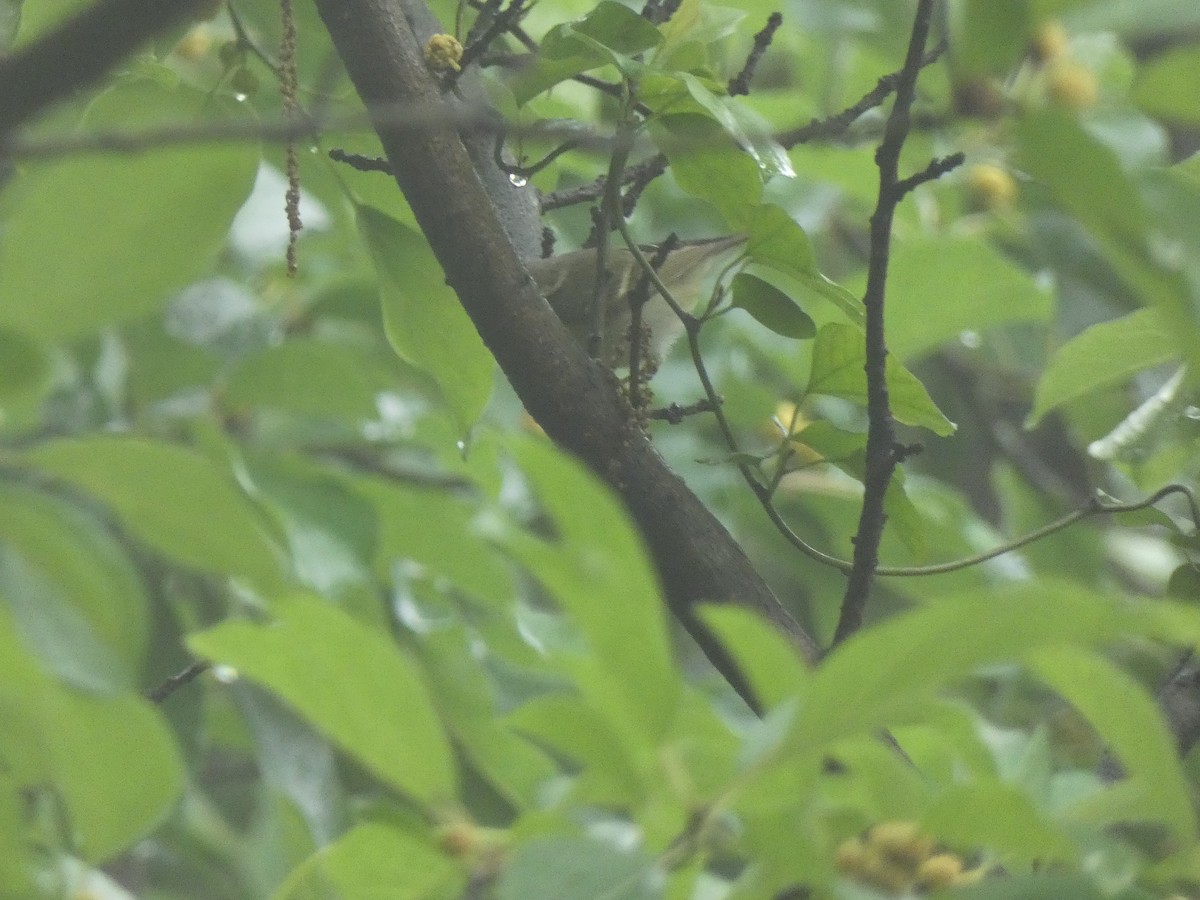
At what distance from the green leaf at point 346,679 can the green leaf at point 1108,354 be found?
2.18 ft

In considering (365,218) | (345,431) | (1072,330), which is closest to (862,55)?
(1072,330)

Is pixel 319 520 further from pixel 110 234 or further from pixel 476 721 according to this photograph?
pixel 110 234

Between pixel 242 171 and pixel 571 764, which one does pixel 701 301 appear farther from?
pixel 242 171

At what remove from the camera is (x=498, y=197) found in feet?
4.69

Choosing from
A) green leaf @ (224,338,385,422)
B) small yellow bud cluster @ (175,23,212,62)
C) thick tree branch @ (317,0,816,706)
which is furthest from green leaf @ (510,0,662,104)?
small yellow bud cluster @ (175,23,212,62)

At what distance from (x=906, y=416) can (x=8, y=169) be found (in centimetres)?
90

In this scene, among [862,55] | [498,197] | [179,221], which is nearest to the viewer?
[179,221]

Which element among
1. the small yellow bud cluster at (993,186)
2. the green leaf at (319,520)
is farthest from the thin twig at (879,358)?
the small yellow bud cluster at (993,186)

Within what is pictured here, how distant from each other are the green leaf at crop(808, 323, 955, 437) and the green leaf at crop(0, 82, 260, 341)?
0.63m

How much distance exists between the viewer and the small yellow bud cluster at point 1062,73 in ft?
9.00

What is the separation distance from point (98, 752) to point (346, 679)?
0.18 m

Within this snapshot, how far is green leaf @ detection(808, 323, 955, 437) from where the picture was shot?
111cm

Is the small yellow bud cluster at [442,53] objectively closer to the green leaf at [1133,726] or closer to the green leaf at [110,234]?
the green leaf at [110,234]

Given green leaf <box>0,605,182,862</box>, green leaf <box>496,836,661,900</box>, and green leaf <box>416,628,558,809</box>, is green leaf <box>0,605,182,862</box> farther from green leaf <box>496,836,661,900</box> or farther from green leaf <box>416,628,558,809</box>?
green leaf <box>416,628,558,809</box>
